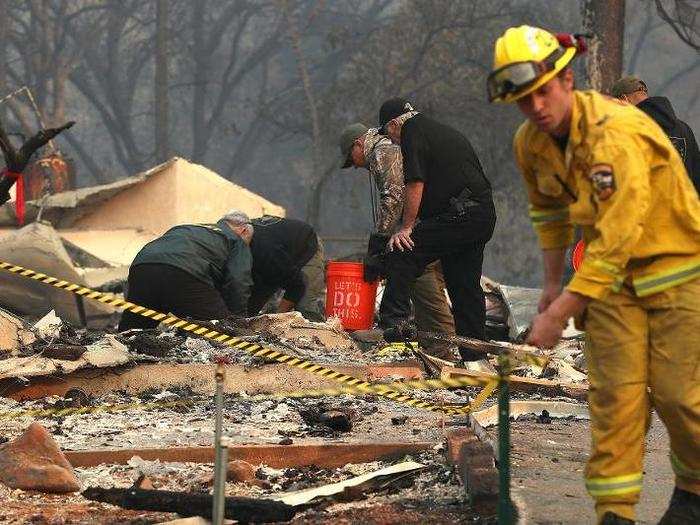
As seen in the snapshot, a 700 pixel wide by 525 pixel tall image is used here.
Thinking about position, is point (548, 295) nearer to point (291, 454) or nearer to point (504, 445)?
point (504, 445)

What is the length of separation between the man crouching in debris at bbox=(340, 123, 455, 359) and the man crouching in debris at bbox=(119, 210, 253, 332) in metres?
0.95

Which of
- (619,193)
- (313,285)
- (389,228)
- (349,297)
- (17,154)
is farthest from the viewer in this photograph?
(313,285)

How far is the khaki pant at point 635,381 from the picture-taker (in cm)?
427

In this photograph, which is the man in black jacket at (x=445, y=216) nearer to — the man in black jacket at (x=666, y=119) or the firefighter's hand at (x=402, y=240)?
the firefighter's hand at (x=402, y=240)

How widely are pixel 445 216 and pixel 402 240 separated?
326 millimetres

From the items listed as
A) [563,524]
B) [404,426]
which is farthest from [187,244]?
[563,524]

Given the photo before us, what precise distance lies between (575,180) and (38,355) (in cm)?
453

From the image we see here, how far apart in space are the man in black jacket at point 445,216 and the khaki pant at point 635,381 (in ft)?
16.5

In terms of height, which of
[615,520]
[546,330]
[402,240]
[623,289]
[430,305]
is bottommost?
[615,520]

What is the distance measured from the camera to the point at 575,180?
439 centimetres

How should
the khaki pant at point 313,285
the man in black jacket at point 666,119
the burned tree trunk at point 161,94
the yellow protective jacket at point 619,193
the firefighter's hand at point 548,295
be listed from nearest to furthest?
the yellow protective jacket at point 619,193, the firefighter's hand at point 548,295, the man in black jacket at point 666,119, the khaki pant at point 313,285, the burned tree trunk at point 161,94

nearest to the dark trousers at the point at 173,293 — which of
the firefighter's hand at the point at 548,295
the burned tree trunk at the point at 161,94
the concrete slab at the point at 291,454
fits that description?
the concrete slab at the point at 291,454

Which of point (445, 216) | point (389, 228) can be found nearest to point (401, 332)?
point (389, 228)

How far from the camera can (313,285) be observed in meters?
11.6
